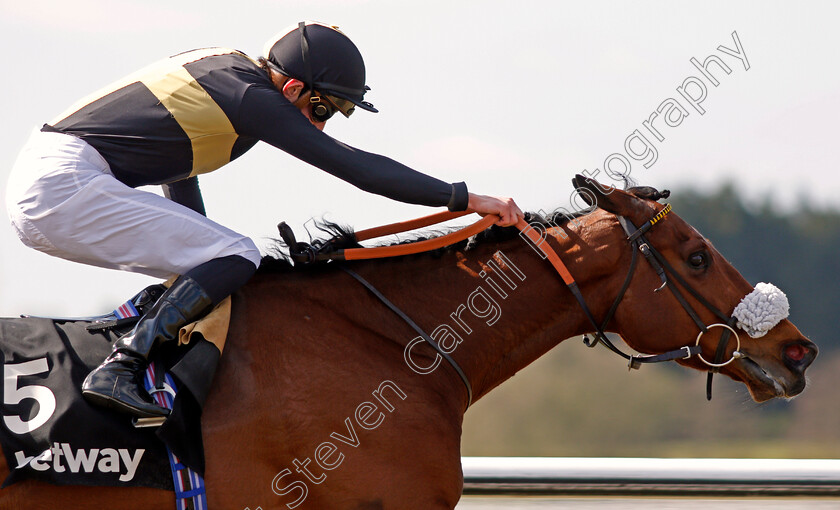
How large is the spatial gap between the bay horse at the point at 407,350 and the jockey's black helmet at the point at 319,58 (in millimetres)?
712

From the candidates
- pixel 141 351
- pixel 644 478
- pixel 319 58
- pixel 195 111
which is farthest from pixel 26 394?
pixel 644 478

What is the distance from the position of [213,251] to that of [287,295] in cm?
39

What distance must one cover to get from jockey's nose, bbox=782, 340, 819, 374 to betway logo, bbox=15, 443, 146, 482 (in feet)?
8.26

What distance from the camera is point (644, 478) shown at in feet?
18.4

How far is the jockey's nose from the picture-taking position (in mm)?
3752

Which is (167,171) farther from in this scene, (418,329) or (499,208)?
(499,208)

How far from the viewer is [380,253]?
3.66m

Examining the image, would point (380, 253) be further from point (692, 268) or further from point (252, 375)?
point (692, 268)

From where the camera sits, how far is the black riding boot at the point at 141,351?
2.98 m

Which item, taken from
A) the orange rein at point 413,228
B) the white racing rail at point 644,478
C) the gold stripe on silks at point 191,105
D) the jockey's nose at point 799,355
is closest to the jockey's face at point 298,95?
the gold stripe on silks at point 191,105

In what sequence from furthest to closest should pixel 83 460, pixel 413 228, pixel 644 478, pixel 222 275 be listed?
pixel 644 478
pixel 413 228
pixel 222 275
pixel 83 460

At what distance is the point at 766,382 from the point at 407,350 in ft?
4.84

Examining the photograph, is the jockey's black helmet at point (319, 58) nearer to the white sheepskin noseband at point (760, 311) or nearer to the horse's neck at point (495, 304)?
the horse's neck at point (495, 304)

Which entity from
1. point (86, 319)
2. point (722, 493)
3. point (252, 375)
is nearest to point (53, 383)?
point (86, 319)
